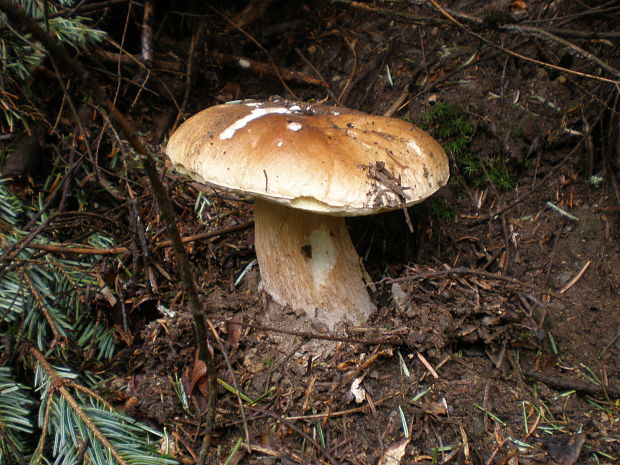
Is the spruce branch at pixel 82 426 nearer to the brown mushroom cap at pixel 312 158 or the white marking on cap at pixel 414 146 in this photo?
the brown mushroom cap at pixel 312 158

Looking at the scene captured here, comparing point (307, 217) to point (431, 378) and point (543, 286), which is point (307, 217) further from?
point (543, 286)

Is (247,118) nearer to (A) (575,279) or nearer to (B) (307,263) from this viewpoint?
(B) (307,263)

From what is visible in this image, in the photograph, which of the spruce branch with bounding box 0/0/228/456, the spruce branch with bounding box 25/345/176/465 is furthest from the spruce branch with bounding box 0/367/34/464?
the spruce branch with bounding box 0/0/228/456

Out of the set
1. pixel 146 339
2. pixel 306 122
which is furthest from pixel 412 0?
pixel 146 339

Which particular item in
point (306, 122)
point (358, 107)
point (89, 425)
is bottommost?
point (89, 425)

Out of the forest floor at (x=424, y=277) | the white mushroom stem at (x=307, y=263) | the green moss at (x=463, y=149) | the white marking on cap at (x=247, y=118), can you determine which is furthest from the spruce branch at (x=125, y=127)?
the green moss at (x=463, y=149)

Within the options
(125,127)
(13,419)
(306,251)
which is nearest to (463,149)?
(306,251)

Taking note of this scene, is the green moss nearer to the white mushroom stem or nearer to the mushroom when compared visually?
the mushroom
